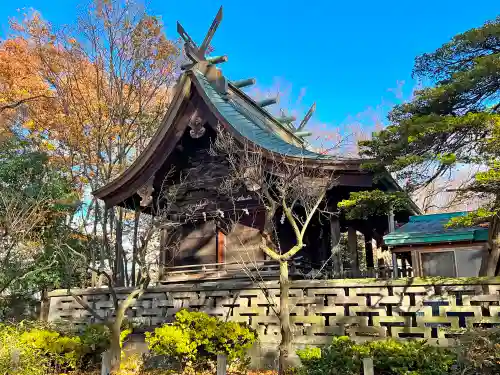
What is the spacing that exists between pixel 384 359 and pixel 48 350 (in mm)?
6501

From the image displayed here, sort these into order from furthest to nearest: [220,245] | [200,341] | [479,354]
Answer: [220,245], [200,341], [479,354]

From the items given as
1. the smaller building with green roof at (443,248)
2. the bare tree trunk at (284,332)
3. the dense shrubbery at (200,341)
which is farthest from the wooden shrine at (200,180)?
A: the bare tree trunk at (284,332)

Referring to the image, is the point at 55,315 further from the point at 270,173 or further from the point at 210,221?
the point at 270,173

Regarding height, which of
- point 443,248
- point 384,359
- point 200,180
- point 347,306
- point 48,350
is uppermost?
point 200,180

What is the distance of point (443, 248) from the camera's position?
10.9 meters

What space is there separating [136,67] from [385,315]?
49.2ft

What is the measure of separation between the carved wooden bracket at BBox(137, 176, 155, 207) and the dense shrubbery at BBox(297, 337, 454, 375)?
7.68 metres

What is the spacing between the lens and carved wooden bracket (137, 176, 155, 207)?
13305mm

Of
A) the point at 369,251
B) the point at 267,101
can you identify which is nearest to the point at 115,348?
the point at 369,251

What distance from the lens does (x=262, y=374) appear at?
28.4 feet

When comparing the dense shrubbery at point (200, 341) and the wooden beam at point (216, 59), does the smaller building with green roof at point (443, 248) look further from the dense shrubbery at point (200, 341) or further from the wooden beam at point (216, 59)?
the wooden beam at point (216, 59)

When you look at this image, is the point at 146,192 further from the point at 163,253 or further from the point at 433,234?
the point at 433,234

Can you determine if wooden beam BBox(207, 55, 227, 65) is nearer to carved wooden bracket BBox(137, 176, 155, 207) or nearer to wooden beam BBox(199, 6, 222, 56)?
wooden beam BBox(199, 6, 222, 56)

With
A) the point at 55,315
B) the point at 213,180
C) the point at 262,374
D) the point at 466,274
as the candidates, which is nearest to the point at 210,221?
the point at 213,180
